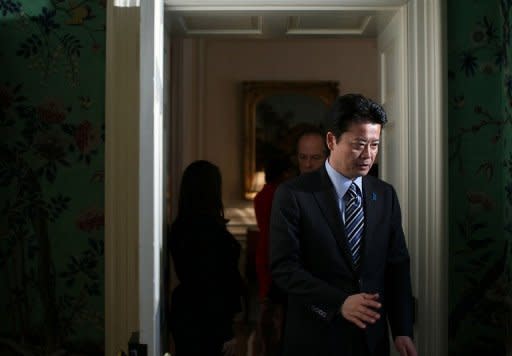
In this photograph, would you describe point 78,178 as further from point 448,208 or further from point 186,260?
point 448,208

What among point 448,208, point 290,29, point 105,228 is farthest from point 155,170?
point 290,29

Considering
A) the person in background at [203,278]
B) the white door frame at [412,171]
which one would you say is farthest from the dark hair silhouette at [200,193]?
the white door frame at [412,171]

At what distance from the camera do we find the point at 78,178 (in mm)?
2287

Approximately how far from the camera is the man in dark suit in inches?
70.1

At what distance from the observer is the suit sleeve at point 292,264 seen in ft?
5.55

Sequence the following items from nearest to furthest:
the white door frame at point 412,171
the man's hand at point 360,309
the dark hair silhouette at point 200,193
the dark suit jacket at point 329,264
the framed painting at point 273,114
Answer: the man's hand at point 360,309 < the dark suit jacket at point 329,264 < the white door frame at point 412,171 < the dark hair silhouette at point 200,193 < the framed painting at point 273,114

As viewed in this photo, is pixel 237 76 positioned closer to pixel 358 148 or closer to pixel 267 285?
pixel 267 285

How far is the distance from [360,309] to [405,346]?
0.30 m

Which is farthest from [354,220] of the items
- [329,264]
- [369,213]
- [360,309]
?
[360,309]

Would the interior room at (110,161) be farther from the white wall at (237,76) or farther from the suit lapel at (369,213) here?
the white wall at (237,76)

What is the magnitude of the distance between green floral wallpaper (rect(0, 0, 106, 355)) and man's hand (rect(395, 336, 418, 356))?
1.11 meters

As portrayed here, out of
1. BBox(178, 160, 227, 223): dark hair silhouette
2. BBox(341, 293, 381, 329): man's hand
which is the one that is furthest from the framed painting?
BBox(341, 293, 381, 329): man's hand

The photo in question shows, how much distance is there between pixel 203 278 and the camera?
232 cm

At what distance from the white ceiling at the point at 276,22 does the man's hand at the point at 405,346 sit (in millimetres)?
1222
